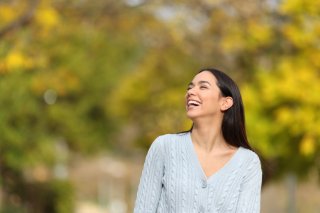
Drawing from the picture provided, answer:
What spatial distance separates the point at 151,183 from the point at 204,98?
48 centimetres

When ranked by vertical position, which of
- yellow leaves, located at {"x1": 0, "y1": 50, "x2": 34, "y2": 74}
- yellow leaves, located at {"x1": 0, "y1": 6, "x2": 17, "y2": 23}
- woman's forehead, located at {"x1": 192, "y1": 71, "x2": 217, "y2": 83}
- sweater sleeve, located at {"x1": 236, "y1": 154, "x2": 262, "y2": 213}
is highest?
yellow leaves, located at {"x1": 0, "y1": 6, "x2": 17, "y2": 23}

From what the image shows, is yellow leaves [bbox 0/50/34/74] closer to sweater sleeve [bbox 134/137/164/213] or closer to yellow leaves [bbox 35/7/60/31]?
yellow leaves [bbox 35/7/60/31]

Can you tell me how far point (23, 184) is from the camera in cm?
2981

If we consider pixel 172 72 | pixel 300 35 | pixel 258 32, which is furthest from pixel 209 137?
pixel 172 72

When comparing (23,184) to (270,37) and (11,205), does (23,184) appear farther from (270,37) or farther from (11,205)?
(270,37)

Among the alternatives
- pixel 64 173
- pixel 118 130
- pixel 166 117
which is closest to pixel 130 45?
pixel 118 130

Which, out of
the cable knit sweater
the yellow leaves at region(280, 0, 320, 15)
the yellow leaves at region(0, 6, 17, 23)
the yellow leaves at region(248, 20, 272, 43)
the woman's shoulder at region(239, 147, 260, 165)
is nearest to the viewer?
the cable knit sweater

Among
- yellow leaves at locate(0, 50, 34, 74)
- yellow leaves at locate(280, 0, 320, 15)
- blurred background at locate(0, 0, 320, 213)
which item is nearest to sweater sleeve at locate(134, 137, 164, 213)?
blurred background at locate(0, 0, 320, 213)

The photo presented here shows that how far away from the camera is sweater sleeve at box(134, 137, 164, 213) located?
4875 millimetres

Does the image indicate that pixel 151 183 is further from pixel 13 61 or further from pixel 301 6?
pixel 301 6

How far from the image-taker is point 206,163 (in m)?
4.92

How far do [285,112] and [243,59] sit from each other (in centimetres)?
371

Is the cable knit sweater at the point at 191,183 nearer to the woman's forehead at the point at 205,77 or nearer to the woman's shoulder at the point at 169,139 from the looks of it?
the woman's shoulder at the point at 169,139

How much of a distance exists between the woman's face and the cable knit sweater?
0.18 metres
